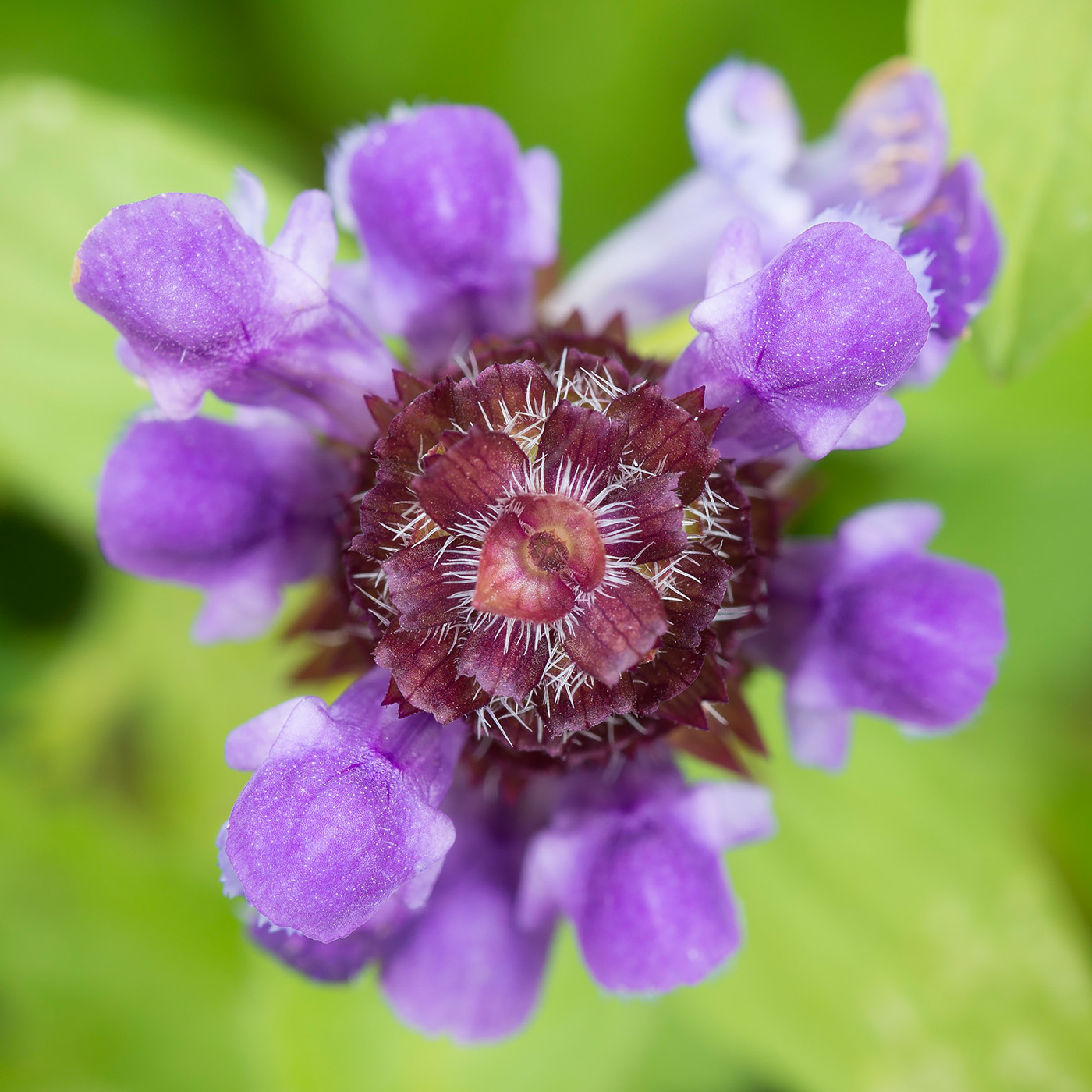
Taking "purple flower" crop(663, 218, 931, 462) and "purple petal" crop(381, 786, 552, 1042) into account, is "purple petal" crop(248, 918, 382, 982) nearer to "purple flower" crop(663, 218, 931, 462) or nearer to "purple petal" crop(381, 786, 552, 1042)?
"purple petal" crop(381, 786, 552, 1042)

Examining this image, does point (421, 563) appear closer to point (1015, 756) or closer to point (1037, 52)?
point (1037, 52)

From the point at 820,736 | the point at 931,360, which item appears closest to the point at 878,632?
the point at 820,736

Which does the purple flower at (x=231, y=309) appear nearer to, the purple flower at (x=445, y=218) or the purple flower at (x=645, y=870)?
the purple flower at (x=445, y=218)

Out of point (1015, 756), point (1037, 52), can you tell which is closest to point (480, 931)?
point (1037, 52)

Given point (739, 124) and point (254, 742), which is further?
point (739, 124)

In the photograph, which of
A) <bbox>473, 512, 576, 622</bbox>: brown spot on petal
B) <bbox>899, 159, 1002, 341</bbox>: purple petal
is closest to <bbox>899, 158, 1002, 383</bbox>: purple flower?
<bbox>899, 159, 1002, 341</bbox>: purple petal

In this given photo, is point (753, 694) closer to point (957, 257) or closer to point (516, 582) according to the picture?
point (957, 257)
